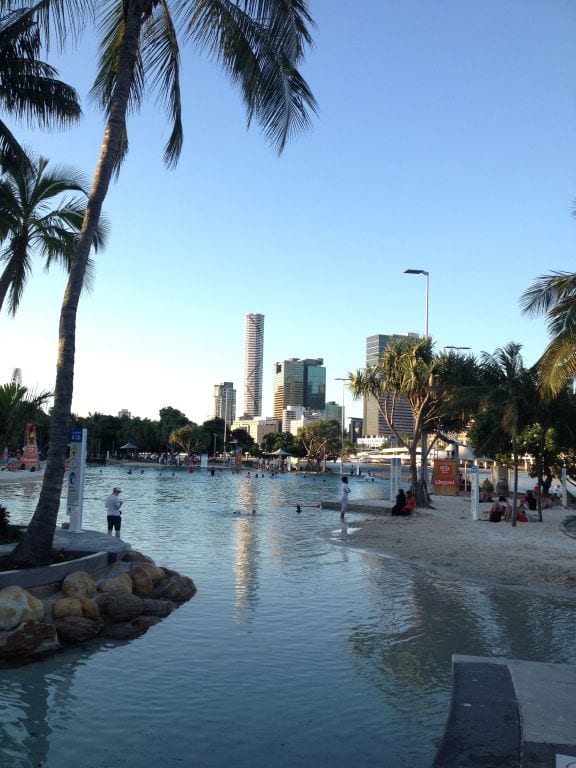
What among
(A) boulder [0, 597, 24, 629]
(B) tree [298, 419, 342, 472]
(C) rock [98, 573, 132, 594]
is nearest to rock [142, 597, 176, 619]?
(C) rock [98, 573, 132, 594]

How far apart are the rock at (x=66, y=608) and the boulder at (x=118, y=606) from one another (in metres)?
0.57

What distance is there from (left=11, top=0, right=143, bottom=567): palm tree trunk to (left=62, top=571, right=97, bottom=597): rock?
1.77 feet

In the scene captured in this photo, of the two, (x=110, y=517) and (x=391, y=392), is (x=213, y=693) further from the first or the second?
(x=391, y=392)

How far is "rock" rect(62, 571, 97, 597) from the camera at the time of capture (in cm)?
1074

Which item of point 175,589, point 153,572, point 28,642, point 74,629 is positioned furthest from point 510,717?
point 153,572

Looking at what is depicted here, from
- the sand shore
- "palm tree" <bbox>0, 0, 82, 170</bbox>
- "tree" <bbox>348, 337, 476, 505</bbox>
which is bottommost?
the sand shore

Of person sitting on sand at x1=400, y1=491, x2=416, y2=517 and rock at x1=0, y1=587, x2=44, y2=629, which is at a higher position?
rock at x1=0, y1=587, x2=44, y2=629

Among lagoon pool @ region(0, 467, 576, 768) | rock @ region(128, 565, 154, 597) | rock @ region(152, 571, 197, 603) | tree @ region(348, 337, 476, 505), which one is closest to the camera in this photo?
lagoon pool @ region(0, 467, 576, 768)

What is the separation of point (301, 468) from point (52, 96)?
4274 inches

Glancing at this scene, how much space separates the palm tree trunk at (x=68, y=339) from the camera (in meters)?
11.2

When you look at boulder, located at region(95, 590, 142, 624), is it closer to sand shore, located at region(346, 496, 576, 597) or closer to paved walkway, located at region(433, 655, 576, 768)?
paved walkway, located at region(433, 655, 576, 768)

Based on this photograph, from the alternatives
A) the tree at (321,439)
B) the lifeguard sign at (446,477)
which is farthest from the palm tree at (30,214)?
the tree at (321,439)

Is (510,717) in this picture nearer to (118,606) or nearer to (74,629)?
(74,629)

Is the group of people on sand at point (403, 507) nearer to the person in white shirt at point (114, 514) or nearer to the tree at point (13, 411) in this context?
the person in white shirt at point (114, 514)
